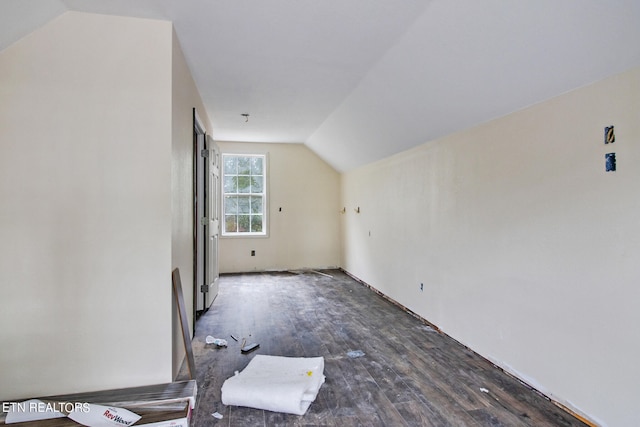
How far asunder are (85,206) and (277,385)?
5.33 feet

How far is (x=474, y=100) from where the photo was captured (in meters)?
2.55

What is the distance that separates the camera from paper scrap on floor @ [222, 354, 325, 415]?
2.04m

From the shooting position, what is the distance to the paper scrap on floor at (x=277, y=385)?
6.70ft

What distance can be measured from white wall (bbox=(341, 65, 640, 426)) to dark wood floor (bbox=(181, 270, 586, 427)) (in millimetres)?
216

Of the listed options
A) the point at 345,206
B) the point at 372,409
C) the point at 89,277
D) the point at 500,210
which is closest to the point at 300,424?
the point at 372,409

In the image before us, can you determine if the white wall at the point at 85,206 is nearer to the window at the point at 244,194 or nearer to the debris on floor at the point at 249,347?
the debris on floor at the point at 249,347

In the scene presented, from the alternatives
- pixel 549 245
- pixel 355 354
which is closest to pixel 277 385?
pixel 355 354

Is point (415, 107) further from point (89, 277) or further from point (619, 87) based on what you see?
point (89, 277)

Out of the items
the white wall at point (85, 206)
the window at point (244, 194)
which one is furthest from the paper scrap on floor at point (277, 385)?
the window at point (244, 194)

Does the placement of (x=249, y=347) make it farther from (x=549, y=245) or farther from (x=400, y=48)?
(x=400, y=48)

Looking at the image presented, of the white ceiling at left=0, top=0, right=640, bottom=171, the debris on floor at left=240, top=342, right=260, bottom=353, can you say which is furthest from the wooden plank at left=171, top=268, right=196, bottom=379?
the white ceiling at left=0, top=0, right=640, bottom=171

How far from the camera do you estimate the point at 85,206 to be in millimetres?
2109

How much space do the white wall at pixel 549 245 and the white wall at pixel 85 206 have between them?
2324 millimetres

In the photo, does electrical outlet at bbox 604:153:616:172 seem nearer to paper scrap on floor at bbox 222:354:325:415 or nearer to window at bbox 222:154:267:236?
paper scrap on floor at bbox 222:354:325:415
